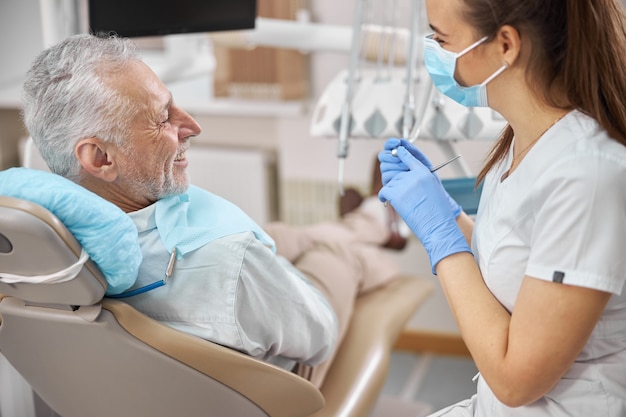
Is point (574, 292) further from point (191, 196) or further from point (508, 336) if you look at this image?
point (191, 196)

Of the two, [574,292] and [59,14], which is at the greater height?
[59,14]

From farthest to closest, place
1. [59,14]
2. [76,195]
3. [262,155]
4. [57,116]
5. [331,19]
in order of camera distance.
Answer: [262,155], [331,19], [59,14], [57,116], [76,195]


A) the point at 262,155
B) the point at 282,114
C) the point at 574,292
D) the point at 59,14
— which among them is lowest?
the point at 262,155

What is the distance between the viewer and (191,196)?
58.8 inches

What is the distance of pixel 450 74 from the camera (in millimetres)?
1183

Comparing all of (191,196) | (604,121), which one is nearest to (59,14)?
(191,196)

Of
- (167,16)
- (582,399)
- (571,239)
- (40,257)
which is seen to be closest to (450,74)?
(571,239)

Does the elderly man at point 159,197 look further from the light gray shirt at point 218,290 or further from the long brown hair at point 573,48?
the long brown hair at point 573,48

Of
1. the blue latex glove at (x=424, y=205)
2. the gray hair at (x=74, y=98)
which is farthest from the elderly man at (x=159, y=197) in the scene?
the blue latex glove at (x=424, y=205)

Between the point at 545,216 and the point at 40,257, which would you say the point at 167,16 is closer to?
the point at 40,257

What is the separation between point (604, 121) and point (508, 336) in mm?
333

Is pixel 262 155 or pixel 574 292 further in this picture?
pixel 262 155

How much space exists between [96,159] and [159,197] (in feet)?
0.47

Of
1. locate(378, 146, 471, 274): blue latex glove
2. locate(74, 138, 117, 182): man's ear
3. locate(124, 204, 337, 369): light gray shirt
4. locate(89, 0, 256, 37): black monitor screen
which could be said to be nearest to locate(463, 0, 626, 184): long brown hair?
locate(378, 146, 471, 274): blue latex glove
